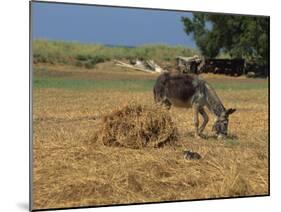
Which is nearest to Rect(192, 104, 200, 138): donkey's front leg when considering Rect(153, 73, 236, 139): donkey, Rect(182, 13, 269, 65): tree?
Rect(153, 73, 236, 139): donkey

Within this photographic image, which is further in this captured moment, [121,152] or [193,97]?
[193,97]

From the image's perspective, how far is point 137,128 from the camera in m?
6.81

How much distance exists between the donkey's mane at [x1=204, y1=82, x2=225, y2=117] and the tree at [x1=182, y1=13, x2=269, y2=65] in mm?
370

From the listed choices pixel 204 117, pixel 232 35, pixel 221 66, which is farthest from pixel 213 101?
pixel 232 35

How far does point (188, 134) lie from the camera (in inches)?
276

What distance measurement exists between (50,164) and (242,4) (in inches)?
109

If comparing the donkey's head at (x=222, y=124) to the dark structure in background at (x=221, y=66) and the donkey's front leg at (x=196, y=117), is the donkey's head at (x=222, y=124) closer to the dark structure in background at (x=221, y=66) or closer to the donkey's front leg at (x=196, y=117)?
the donkey's front leg at (x=196, y=117)

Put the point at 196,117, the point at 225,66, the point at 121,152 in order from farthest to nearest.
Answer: the point at 225,66 < the point at 196,117 < the point at 121,152

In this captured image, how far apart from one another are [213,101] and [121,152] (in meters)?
1.20

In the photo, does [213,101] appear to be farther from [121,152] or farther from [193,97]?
[121,152]

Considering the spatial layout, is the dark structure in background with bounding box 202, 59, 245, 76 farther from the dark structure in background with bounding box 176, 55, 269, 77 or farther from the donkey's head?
the donkey's head

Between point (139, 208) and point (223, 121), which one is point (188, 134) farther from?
point (139, 208)

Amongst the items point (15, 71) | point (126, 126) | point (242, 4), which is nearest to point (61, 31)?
point (15, 71)

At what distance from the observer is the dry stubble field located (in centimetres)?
646
